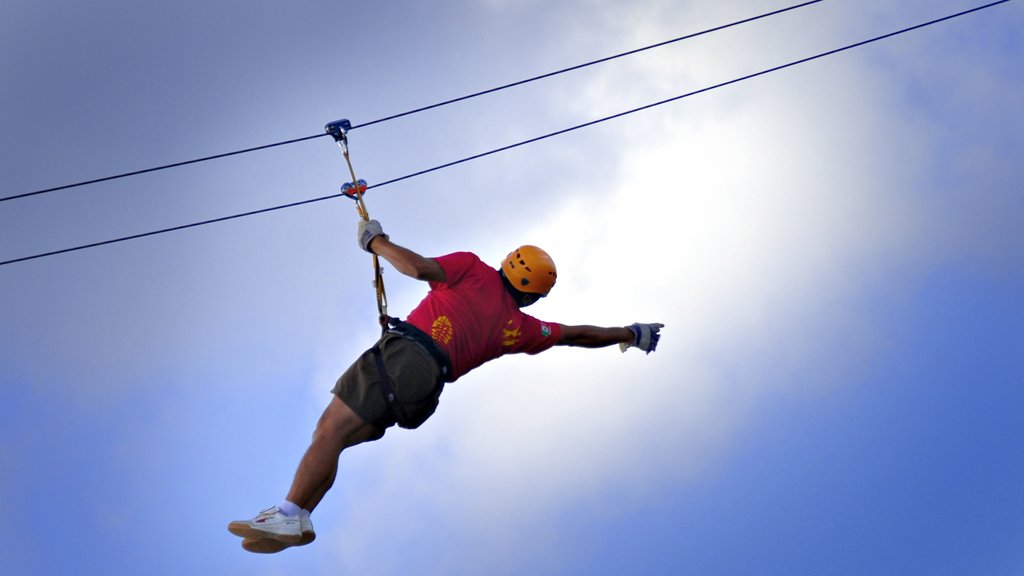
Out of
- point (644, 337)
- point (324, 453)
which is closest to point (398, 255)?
point (324, 453)

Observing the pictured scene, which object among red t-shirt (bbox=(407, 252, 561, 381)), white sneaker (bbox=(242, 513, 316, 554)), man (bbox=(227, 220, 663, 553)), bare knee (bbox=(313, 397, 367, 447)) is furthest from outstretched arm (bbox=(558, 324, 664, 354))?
white sneaker (bbox=(242, 513, 316, 554))

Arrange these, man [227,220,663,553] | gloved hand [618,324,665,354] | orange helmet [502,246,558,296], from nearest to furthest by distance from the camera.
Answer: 1. man [227,220,663,553]
2. orange helmet [502,246,558,296]
3. gloved hand [618,324,665,354]

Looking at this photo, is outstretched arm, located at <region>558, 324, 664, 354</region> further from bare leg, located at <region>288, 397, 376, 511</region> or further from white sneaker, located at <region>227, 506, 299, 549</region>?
white sneaker, located at <region>227, 506, 299, 549</region>

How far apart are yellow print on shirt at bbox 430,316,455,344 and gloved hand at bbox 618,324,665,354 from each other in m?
2.10

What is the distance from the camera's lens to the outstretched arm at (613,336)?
12219 mm

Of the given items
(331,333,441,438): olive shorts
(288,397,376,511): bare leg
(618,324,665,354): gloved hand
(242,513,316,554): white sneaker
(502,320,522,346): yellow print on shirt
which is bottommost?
(242,513,316,554): white sneaker

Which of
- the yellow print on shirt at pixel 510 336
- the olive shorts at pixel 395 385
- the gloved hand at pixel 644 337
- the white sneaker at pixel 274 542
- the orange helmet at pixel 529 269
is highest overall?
the orange helmet at pixel 529 269

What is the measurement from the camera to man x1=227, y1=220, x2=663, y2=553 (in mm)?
10617

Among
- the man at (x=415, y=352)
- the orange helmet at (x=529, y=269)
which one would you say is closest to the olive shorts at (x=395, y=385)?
the man at (x=415, y=352)

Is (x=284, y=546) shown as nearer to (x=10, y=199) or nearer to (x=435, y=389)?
(x=435, y=389)

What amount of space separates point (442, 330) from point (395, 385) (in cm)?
53

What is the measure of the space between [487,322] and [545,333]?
69 centimetres

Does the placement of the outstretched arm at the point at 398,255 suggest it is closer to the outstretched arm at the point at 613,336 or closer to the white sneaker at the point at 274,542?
the outstretched arm at the point at 613,336

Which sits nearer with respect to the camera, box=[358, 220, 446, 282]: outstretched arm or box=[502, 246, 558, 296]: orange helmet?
box=[358, 220, 446, 282]: outstretched arm
